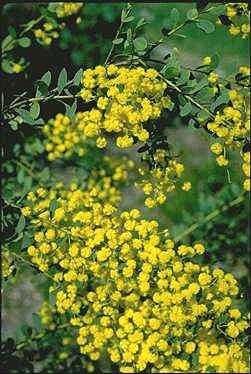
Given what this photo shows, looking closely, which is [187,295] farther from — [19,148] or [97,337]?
[19,148]

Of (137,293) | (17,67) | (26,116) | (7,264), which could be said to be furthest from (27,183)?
(137,293)

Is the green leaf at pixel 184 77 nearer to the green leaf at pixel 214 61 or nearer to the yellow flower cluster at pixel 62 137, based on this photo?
the green leaf at pixel 214 61

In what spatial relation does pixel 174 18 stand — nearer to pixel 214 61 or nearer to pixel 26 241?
pixel 214 61

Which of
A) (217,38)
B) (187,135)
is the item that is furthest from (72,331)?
(217,38)

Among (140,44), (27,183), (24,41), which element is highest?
(24,41)

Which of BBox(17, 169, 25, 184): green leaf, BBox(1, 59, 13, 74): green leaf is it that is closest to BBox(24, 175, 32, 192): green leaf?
BBox(17, 169, 25, 184): green leaf
